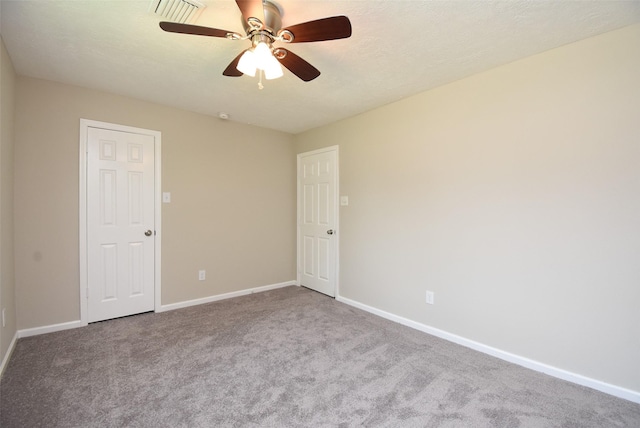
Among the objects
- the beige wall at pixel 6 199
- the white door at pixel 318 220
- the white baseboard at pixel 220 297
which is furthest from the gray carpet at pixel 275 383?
the white door at pixel 318 220

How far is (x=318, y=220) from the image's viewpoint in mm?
4129

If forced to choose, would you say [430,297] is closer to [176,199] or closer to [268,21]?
[268,21]

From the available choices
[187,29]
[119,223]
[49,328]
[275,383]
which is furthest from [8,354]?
[187,29]

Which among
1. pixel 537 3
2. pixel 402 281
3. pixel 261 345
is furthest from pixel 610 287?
pixel 261 345

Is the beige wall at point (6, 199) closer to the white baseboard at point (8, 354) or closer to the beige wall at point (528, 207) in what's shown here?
the white baseboard at point (8, 354)

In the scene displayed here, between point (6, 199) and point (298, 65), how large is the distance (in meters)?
2.57

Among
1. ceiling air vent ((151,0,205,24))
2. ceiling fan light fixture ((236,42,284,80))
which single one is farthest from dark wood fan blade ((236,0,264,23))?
ceiling air vent ((151,0,205,24))

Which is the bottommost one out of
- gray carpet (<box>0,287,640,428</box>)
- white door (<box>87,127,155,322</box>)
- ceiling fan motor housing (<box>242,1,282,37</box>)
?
gray carpet (<box>0,287,640,428</box>)

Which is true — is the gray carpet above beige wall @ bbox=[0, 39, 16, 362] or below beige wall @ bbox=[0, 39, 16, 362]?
below

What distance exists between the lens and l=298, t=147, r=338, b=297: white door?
389cm

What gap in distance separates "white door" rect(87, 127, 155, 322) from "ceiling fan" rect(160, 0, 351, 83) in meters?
1.96

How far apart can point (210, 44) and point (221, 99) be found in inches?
42.2

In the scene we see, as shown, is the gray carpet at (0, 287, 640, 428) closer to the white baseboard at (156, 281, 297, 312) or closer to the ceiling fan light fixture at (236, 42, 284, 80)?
the white baseboard at (156, 281, 297, 312)

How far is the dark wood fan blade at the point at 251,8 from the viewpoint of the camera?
140cm
